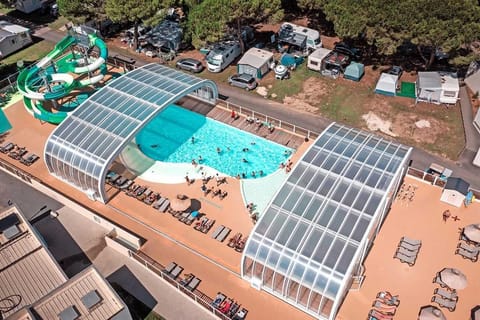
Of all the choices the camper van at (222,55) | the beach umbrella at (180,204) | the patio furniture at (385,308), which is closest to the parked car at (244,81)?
the camper van at (222,55)

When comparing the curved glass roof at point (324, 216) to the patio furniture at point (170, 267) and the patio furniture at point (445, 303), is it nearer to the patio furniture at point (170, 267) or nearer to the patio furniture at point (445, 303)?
the patio furniture at point (170, 267)

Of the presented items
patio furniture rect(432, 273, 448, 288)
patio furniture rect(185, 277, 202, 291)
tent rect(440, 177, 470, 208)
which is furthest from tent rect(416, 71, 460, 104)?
patio furniture rect(185, 277, 202, 291)

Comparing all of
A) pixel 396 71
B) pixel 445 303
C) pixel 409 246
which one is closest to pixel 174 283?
pixel 409 246

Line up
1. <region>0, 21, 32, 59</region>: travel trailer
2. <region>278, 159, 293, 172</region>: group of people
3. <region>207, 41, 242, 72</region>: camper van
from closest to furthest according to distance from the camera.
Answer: <region>278, 159, 293, 172</region>: group of people
<region>207, 41, 242, 72</region>: camper van
<region>0, 21, 32, 59</region>: travel trailer

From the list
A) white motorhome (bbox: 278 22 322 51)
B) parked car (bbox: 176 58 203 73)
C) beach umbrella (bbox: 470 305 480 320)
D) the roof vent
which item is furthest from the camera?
white motorhome (bbox: 278 22 322 51)

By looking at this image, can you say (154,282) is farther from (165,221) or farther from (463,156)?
(463,156)

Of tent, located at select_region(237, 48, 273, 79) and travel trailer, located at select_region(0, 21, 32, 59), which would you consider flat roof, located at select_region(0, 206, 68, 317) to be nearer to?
tent, located at select_region(237, 48, 273, 79)
